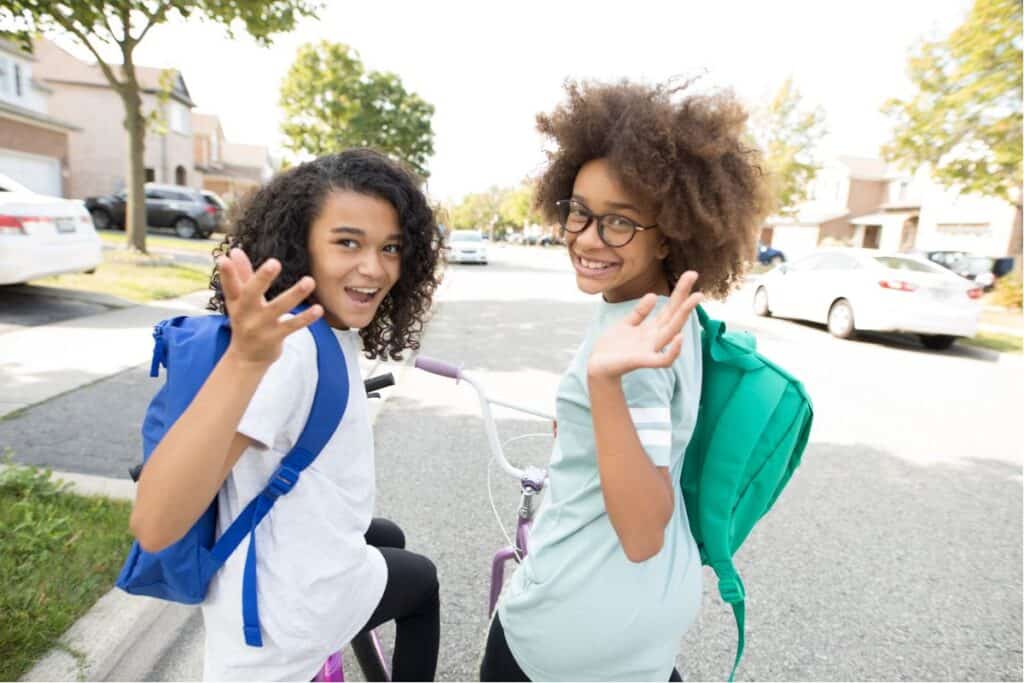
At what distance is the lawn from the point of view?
894cm

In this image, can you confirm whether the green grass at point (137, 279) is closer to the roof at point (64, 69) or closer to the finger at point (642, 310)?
the finger at point (642, 310)

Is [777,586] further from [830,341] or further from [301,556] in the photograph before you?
[830,341]

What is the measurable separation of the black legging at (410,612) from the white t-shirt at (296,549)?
0.79ft

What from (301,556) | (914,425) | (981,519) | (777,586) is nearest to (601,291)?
(301,556)

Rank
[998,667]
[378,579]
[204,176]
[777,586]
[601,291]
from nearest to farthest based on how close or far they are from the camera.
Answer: [601,291], [378,579], [998,667], [777,586], [204,176]

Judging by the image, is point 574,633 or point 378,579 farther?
point 378,579

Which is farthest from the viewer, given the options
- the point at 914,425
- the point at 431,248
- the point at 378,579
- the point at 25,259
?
the point at 25,259

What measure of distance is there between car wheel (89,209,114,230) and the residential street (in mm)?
21071

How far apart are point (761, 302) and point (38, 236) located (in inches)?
482

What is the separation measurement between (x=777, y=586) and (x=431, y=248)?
8.22ft

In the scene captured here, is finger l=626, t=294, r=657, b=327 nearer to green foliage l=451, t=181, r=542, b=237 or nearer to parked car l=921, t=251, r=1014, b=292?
parked car l=921, t=251, r=1014, b=292

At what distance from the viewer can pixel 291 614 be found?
125 cm

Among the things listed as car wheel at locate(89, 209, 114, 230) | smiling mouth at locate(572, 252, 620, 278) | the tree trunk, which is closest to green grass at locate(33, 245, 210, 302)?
the tree trunk

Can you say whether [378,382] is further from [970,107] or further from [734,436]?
[970,107]
